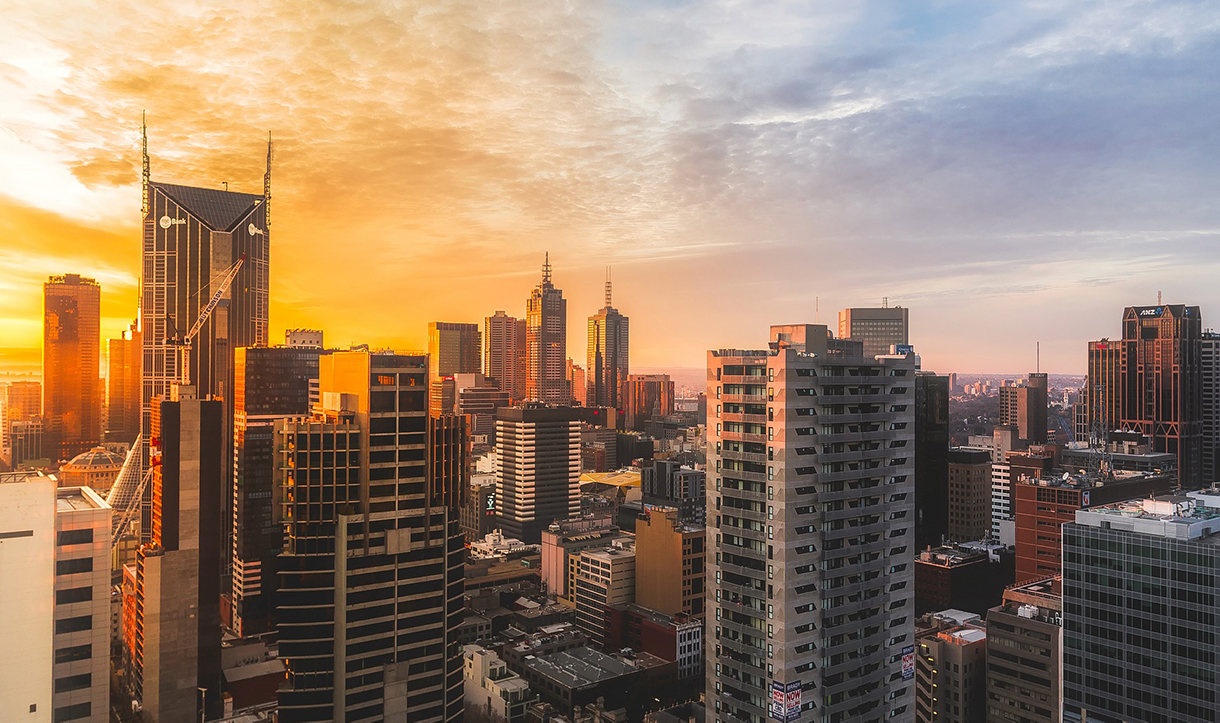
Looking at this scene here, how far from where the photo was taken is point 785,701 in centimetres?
6216

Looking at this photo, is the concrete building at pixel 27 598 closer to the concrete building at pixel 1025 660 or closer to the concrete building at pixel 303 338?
the concrete building at pixel 1025 660

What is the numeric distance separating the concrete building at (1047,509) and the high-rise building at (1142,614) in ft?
182

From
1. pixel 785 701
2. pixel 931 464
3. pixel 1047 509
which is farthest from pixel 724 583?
pixel 931 464

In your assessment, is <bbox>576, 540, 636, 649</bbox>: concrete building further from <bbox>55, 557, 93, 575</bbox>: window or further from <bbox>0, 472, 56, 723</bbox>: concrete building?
<bbox>0, 472, 56, 723</bbox>: concrete building

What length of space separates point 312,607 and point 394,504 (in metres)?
11.0

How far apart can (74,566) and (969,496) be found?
182m

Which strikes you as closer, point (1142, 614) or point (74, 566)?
point (74, 566)

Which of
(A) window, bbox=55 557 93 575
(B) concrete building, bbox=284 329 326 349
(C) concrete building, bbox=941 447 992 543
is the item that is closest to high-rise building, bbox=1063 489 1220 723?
(A) window, bbox=55 557 93 575

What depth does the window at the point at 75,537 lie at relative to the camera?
1987 inches

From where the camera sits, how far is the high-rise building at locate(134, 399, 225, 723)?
9950cm

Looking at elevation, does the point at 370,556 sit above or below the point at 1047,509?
above

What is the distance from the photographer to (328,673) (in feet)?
222

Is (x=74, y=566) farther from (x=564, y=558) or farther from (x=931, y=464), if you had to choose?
(x=931, y=464)

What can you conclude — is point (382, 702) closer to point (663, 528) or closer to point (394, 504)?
point (394, 504)
